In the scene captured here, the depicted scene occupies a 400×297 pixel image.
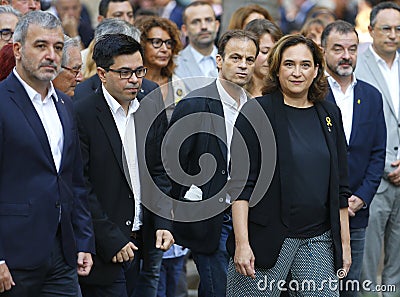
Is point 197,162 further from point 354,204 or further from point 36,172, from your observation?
Answer: point 36,172

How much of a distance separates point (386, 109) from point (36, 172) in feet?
12.7

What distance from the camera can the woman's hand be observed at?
567cm

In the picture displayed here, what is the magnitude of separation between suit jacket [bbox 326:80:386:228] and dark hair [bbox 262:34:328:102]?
129 cm

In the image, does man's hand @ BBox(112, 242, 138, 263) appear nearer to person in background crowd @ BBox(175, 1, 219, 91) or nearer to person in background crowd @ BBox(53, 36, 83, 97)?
person in background crowd @ BBox(53, 36, 83, 97)

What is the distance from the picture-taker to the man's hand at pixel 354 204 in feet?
23.4

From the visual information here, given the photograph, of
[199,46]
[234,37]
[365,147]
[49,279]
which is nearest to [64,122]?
[49,279]

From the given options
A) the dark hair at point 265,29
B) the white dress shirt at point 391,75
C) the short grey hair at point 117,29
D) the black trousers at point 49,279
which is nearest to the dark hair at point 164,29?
the short grey hair at point 117,29

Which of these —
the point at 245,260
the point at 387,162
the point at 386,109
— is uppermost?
the point at 386,109

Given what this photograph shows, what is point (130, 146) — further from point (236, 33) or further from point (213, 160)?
point (236, 33)

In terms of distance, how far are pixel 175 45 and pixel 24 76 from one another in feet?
9.92

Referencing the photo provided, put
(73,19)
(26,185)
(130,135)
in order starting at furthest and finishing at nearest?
1. (73,19)
2. (130,135)
3. (26,185)

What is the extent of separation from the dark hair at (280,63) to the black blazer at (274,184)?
8 cm

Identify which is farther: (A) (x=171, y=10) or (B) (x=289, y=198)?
(A) (x=171, y=10)

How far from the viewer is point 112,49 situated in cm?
598
